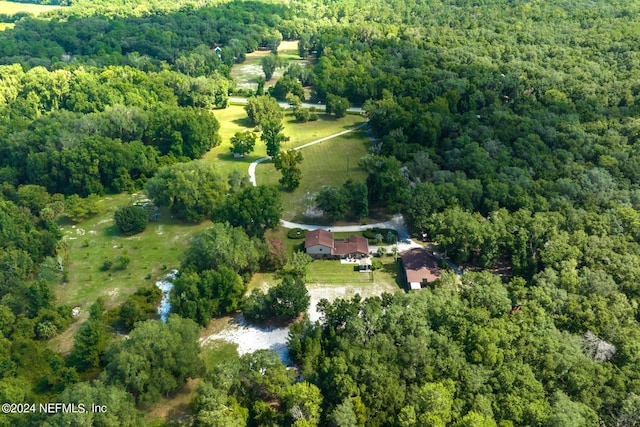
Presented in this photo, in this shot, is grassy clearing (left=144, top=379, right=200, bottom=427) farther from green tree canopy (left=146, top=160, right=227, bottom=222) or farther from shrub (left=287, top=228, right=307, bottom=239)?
green tree canopy (left=146, top=160, right=227, bottom=222)

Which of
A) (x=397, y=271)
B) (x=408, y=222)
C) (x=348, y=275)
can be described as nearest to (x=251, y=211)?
(x=348, y=275)

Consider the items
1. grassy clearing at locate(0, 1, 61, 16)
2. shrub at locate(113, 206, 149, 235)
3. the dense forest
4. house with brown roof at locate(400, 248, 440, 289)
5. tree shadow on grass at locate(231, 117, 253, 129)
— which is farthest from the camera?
grassy clearing at locate(0, 1, 61, 16)

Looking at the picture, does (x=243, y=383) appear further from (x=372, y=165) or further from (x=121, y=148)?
(x=121, y=148)

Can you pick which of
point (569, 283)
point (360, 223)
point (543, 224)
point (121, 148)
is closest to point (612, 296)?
point (569, 283)

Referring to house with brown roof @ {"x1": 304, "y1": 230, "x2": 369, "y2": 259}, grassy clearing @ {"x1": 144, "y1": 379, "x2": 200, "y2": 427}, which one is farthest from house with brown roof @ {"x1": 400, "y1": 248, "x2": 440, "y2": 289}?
grassy clearing @ {"x1": 144, "y1": 379, "x2": 200, "y2": 427}

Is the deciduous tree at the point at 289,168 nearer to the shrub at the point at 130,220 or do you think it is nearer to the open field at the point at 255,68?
the shrub at the point at 130,220

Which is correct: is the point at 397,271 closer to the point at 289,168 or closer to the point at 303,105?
the point at 289,168

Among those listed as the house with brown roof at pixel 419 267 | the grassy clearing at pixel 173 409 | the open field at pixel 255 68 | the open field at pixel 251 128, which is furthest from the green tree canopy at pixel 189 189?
the open field at pixel 255 68
